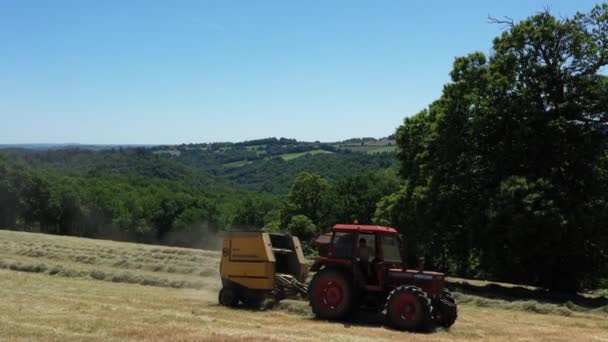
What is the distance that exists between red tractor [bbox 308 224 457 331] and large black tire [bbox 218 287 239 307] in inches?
93.5

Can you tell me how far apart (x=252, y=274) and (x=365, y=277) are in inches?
124

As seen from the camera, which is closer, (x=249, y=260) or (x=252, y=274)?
(x=252, y=274)

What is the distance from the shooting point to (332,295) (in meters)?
14.1

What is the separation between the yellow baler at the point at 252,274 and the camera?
15.6 meters

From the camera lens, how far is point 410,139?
30.0m

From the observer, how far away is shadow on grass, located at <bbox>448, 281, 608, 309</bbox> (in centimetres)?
2102

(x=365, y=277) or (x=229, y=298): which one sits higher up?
(x=365, y=277)

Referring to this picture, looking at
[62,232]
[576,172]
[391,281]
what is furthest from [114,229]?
[391,281]

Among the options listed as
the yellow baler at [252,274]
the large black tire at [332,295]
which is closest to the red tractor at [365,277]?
the large black tire at [332,295]

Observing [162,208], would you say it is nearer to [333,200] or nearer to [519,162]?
[333,200]

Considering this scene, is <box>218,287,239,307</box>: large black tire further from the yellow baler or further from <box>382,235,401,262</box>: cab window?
<box>382,235,401,262</box>: cab window

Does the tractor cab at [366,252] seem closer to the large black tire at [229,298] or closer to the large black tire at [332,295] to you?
the large black tire at [332,295]

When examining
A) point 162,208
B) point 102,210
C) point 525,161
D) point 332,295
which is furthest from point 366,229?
point 162,208

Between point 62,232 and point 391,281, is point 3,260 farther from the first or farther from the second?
point 62,232
